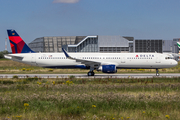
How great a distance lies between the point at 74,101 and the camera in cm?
1249

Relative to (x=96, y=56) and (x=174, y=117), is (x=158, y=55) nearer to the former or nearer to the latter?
(x=96, y=56)

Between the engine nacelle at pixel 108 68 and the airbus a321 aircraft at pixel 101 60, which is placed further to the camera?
the airbus a321 aircraft at pixel 101 60

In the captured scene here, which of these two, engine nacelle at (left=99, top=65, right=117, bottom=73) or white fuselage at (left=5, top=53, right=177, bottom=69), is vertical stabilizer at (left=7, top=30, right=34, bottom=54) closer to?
white fuselage at (left=5, top=53, right=177, bottom=69)

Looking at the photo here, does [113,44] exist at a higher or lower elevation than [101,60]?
higher

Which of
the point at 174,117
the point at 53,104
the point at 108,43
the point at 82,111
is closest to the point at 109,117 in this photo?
the point at 82,111

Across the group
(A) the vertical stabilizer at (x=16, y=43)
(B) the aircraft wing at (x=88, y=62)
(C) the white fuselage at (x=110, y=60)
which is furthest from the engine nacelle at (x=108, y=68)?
(A) the vertical stabilizer at (x=16, y=43)

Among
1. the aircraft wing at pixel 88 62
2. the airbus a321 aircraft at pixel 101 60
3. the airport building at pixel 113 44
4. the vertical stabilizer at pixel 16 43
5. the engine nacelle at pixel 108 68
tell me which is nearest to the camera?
the engine nacelle at pixel 108 68

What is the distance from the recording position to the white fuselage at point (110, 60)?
34594mm

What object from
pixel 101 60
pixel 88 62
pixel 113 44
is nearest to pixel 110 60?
pixel 101 60

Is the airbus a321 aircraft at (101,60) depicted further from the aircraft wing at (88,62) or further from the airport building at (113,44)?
the airport building at (113,44)

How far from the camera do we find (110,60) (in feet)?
114

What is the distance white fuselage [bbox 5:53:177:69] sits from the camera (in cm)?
3459

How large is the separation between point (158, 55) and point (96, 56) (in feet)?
33.7

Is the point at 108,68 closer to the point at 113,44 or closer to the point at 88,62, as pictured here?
the point at 88,62
